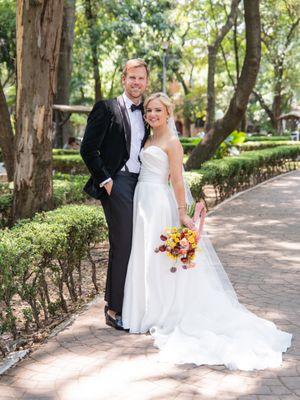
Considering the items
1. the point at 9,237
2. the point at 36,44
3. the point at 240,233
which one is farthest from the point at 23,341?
the point at 240,233

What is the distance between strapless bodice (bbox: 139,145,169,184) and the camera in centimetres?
477

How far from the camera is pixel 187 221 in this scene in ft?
15.8

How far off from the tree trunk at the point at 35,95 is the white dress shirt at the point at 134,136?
6.93 feet

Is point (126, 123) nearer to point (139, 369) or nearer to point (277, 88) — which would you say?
point (139, 369)

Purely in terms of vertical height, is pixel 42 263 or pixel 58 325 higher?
pixel 42 263

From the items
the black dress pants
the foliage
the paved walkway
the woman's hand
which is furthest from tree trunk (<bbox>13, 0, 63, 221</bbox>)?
the foliage

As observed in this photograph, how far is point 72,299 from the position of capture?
231 inches

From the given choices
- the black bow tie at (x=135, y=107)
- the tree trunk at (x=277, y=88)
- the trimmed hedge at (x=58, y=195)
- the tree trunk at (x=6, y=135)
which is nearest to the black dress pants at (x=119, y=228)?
the black bow tie at (x=135, y=107)

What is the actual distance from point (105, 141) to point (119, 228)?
75 cm

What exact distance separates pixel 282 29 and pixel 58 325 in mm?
33685

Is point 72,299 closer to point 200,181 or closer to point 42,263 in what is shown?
point 42,263

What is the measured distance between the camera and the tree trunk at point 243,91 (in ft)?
39.9

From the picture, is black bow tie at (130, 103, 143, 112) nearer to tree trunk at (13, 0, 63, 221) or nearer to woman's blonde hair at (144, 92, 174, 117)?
woman's blonde hair at (144, 92, 174, 117)

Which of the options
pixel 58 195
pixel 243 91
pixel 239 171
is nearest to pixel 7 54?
pixel 239 171
